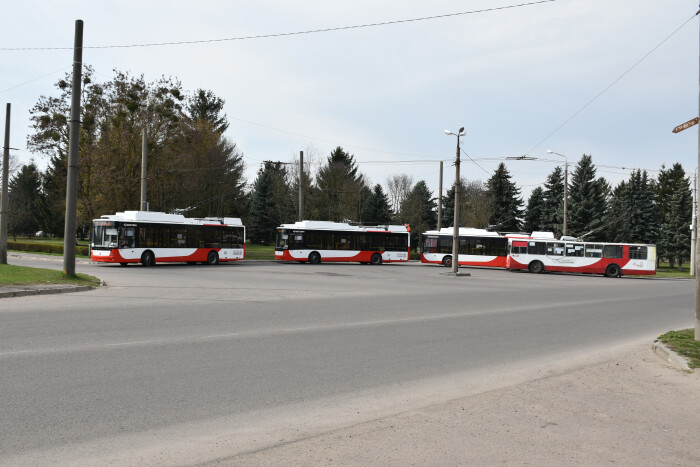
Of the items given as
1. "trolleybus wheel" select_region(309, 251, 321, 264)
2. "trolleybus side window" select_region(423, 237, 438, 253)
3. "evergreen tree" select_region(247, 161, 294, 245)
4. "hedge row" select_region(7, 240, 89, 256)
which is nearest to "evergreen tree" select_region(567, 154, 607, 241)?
"trolleybus side window" select_region(423, 237, 438, 253)

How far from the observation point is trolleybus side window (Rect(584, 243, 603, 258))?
1553 inches

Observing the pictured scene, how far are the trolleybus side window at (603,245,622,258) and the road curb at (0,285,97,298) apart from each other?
1311 inches

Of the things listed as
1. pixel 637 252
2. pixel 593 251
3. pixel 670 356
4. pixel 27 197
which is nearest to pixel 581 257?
pixel 593 251

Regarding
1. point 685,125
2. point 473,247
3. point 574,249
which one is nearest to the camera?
point 685,125

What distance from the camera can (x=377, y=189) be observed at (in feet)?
257

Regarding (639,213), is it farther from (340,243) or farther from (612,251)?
(340,243)

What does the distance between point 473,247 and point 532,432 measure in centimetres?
3880

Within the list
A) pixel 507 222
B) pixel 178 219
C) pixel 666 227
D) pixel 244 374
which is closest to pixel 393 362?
pixel 244 374

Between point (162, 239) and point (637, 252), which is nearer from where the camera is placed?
point (162, 239)

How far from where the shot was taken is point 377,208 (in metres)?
77.0

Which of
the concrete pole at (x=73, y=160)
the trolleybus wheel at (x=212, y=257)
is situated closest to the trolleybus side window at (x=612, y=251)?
the trolleybus wheel at (x=212, y=257)

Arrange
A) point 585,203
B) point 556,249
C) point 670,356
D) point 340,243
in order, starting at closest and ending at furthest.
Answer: point 670,356 < point 556,249 < point 340,243 < point 585,203

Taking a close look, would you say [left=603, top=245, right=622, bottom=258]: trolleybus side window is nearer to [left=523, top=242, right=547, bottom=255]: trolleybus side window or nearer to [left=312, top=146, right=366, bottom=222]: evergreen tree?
[left=523, top=242, right=547, bottom=255]: trolleybus side window

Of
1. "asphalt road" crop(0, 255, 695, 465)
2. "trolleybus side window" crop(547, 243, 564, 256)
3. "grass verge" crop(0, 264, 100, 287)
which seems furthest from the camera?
"trolleybus side window" crop(547, 243, 564, 256)
